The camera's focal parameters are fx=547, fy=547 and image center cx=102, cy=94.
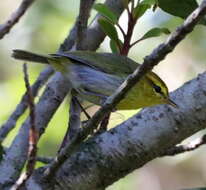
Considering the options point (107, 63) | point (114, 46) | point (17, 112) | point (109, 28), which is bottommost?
point (17, 112)

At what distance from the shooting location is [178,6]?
7.75 ft

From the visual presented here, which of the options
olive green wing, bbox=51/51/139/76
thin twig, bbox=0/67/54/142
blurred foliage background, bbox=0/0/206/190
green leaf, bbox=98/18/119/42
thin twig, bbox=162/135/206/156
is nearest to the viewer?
thin twig, bbox=162/135/206/156

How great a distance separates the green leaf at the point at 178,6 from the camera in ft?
7.70

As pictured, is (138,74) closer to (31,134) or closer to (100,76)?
(31,134)

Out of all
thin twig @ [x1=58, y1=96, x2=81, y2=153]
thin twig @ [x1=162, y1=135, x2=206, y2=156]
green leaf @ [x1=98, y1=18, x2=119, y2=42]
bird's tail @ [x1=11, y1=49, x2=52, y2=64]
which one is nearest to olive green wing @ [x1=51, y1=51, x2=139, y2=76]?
bird's tail @ [x1=11, y1=49, x2=52, y2=64]

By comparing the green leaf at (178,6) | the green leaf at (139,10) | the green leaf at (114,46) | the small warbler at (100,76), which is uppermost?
the green leaf at (178,6)

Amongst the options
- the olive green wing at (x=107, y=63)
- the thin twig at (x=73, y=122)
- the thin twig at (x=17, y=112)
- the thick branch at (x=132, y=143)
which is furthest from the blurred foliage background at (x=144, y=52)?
the thick branch at (x=132, y=143)

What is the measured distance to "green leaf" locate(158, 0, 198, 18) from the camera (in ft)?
7.70

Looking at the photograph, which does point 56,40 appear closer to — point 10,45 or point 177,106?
point 10,45

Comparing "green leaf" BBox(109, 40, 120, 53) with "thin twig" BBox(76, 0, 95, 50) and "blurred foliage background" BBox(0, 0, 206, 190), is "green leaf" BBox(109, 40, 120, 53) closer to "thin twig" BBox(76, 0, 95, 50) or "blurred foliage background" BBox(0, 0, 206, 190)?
"thin twig" BBox(76, 0, 95, 50)

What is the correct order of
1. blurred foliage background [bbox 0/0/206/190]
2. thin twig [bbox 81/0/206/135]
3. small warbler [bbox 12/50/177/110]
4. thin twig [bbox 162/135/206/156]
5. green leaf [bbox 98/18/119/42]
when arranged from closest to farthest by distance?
thin twig [bbox 81/0/206/135] → thin twig [bbox 162/135/206/156] → green leaf [bbox 98/18/119/42] → small warbler [bbox 12/50/177/110] → blurred foliage background [bbox 0/0/206/190]

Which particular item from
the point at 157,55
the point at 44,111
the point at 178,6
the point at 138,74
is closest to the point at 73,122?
the point at 44,111

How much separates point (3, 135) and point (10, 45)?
9.88ft

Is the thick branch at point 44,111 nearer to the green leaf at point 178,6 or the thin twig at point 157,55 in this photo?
the green leaf at point 178,6
